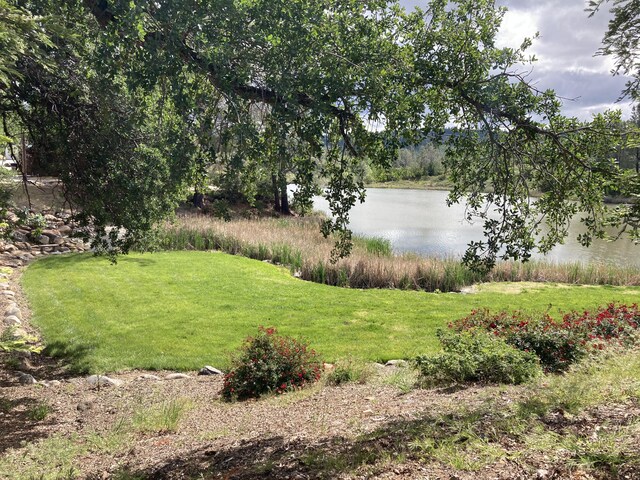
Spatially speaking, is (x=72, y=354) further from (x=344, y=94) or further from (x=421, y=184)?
(x=421, y=184)

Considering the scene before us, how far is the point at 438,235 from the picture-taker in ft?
84.1

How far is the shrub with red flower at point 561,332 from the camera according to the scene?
6254mm

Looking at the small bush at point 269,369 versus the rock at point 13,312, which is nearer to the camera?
the small bush at point 269,369

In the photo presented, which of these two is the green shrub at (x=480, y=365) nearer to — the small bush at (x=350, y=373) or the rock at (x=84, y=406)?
the small bush at (x=350, y=373)

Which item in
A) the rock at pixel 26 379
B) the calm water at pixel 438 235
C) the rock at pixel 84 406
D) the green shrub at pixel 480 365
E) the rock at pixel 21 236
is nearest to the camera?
the green shrub at pixel 480 365

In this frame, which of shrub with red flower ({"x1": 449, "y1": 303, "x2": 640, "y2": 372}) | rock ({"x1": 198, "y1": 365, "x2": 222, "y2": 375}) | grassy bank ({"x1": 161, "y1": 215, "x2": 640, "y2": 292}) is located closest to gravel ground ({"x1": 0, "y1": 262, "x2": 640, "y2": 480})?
rock ({"x1": 198, "y1": 365, "x2": 222, "y2": 375})

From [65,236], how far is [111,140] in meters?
12.6

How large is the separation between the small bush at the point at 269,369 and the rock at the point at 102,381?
168 cm

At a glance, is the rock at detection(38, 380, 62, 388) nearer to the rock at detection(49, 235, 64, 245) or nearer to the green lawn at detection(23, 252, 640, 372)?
the green lawn at detection(23, 252, 640, 372)

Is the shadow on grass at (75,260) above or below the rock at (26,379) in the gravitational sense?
above

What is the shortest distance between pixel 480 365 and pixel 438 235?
20.6 meters

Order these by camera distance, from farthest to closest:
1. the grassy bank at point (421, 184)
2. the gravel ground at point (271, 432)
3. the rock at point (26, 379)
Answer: the grassy bank at point (421, 184) → the rock at point (26, 379) → the gravel ground at point (271, 432)

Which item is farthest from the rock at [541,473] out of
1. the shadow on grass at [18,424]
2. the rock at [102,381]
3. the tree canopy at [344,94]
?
the rock at [102,381]

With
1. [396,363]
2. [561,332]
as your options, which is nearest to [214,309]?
[396,363]
